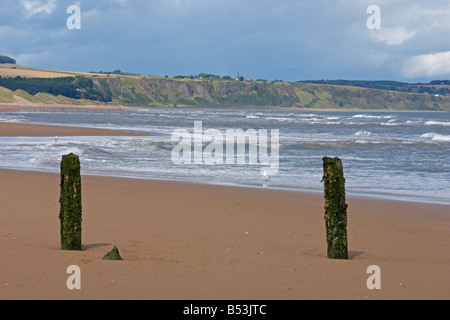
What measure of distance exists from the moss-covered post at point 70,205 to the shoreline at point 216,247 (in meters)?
0.23

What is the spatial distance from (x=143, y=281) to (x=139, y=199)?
20.0ft

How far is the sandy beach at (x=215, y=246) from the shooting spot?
5352mm

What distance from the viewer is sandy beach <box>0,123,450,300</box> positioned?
5352 millimetres

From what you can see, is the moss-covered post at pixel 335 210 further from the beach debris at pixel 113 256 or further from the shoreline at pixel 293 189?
the shoreline at pixel 293 189

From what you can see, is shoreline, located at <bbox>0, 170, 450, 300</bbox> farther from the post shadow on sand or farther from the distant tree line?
the distant tree line

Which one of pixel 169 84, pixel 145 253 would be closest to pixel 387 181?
pixel 145 253

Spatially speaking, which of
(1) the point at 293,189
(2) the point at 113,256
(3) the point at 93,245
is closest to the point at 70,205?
(3) the point at 93,245

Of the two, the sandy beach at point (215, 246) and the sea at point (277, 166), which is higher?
the sea at point (277, 166)

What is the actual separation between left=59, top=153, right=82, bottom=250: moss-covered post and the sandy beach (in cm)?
18

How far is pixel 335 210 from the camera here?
22.6ft

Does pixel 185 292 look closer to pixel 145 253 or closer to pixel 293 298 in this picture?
pixel 293 298

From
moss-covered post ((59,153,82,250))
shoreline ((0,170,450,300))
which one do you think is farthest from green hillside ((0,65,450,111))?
moss-covered post ((59,153,82,250))

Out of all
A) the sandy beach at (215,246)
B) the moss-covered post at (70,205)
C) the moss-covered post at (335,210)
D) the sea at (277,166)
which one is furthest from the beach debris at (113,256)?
the sea at (277,166)

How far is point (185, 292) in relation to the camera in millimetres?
5180
